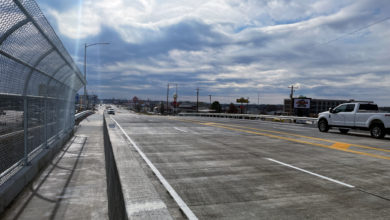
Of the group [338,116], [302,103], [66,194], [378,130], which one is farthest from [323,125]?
[302,103]

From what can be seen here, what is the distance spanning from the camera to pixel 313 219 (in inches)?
175

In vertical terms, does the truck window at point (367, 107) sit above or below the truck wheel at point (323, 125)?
above

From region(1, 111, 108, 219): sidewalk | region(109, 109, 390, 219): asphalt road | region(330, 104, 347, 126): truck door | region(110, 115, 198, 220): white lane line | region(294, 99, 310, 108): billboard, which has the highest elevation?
region(294, 99, 310, 108): billboard

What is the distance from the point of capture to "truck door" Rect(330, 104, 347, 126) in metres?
18.7

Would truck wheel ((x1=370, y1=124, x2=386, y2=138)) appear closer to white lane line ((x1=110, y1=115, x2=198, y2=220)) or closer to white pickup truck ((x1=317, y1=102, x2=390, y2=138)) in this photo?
white pickup truck ((x1=317, y1=102, x2=390, y2=138))

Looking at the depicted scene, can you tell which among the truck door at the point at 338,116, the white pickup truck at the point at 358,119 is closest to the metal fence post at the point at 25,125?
the white pickup truck at the point at 358,119

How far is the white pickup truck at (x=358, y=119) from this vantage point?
16.1 m

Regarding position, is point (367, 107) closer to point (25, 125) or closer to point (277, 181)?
point (277, 181)

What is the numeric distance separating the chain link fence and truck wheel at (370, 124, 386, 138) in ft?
53.3

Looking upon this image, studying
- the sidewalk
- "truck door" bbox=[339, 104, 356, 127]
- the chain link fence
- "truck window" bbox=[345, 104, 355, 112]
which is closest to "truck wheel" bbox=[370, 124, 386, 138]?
"truck door" bbox=[339, 104, 356, 127]

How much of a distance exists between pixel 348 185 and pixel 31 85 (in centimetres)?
747

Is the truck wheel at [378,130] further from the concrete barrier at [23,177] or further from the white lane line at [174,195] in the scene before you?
the concrete barrier at [23,177]

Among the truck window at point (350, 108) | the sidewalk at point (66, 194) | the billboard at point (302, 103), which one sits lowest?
the sidewalk at point (66, 194)

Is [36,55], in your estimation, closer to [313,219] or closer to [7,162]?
[7,162]
